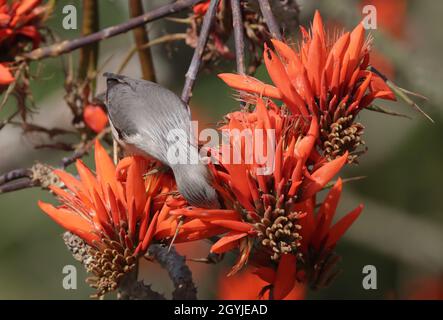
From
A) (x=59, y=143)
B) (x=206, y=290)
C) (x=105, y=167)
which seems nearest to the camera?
(x=105, y=167)

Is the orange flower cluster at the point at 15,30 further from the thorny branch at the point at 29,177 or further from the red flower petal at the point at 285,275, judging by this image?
the red flower petal at the point at 285,275

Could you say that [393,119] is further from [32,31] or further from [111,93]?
[111,93]

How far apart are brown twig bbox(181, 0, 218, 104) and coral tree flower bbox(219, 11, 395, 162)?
42 millimetres

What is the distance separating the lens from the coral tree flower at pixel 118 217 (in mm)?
1148

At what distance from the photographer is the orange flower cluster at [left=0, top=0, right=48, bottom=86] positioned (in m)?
1.50

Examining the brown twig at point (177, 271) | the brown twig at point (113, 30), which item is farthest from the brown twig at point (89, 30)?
the brown twig at point (177, 271)

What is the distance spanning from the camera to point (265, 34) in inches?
58.2

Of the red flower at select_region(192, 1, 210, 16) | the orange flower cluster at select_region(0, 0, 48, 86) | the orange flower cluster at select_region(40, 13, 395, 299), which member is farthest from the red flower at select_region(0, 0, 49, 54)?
the orange flower cluster at select_region(40, 13, 395, 299)

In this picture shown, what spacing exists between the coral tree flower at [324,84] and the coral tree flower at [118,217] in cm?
16

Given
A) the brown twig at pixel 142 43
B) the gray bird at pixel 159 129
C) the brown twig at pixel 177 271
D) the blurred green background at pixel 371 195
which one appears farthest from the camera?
the blurred green background at pixel 371 195

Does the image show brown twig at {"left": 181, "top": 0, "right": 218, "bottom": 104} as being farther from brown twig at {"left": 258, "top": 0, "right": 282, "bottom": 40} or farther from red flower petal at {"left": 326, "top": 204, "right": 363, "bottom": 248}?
red flower petal at {"left": 326, "top": 204, "right": 363, "bottom": 248}

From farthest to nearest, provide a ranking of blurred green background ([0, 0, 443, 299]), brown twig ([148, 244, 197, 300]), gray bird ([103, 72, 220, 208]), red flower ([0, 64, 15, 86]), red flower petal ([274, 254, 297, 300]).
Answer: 1. blurred green background ([0, 0, 443, 299])
2. red flower ([0, 64, 15, 86])
3. brown twig ([148, 244, 197, 300])
4. red flower petal ([274, 254, 297, 300])
5. gray bird ([103, 72, 220, 208])

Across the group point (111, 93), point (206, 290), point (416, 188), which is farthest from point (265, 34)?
point (416, 188)

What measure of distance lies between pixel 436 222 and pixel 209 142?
1434 mm
